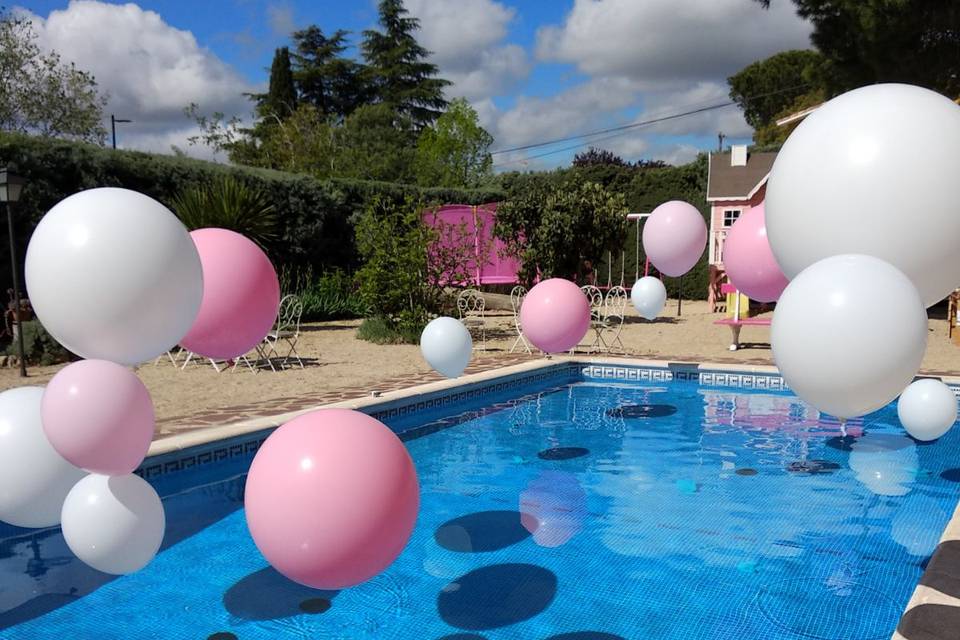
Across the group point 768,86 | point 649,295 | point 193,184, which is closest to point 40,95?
point 193,184

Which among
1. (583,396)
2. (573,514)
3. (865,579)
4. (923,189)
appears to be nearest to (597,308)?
(583,396)

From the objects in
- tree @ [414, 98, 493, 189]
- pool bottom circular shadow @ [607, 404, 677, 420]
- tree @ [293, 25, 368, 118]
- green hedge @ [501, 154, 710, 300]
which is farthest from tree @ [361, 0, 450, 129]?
pool bottom circular shadow @ [607, 404, 677, 420]

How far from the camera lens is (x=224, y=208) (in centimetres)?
1278

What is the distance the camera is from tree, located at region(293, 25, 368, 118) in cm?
4222

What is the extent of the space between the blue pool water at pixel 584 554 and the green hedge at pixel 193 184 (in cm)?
828

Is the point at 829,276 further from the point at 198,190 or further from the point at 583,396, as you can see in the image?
the point at 198,190

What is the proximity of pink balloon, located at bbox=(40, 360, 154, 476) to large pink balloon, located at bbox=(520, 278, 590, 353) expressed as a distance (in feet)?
14.6

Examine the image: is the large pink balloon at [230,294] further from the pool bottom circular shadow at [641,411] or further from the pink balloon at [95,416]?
the pool bottom circular shadow at [641,411]

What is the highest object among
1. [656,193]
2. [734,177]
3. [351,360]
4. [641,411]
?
[734,177]

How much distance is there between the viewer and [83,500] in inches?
97.5

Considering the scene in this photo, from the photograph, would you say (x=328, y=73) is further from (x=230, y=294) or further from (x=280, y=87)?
(x=230, y=294)

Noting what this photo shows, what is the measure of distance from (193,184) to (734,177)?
13.1 meters

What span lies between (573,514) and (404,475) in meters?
3.34

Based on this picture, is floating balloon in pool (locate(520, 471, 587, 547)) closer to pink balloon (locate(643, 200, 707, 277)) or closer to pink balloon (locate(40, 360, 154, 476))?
pink balloon (locate(643, 200, 707, 277))
